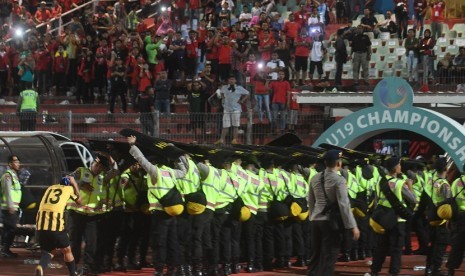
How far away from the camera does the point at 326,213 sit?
54.9 feet

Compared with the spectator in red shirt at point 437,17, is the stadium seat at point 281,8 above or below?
above

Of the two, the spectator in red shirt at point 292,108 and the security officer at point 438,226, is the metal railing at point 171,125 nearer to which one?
the spectator in red shirt at point 292,108

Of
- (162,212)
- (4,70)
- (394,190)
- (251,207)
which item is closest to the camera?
(162,212)

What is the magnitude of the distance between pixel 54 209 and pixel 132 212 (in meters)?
2.46

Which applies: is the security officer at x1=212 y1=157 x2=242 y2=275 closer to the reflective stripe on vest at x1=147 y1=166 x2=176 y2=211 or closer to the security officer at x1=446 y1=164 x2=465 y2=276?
the reflective stripe on vest at x1=147 y1=166 x2=176 y2=211

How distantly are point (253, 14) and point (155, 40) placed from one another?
11.1ft

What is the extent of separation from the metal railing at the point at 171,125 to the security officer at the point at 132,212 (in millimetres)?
6630

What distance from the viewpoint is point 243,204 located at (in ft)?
66.6

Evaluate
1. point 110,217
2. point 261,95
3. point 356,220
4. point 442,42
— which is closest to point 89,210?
point 110,217

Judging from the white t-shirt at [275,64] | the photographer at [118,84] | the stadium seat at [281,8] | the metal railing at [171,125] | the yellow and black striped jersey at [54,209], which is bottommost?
the yellow and black striped jersey at [54,209]

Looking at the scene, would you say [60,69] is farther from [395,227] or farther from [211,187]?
[395,227]

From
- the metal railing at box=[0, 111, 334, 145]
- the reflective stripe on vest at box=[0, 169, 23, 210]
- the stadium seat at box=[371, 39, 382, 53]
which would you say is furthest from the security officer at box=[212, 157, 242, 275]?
the stadium seat at box=[371, 39, 382, 53]

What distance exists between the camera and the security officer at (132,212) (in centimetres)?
2012

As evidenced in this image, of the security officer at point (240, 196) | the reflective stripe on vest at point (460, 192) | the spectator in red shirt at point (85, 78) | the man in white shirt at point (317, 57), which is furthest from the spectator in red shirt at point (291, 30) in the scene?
the reflective stripe on vest at point (460, 192)
